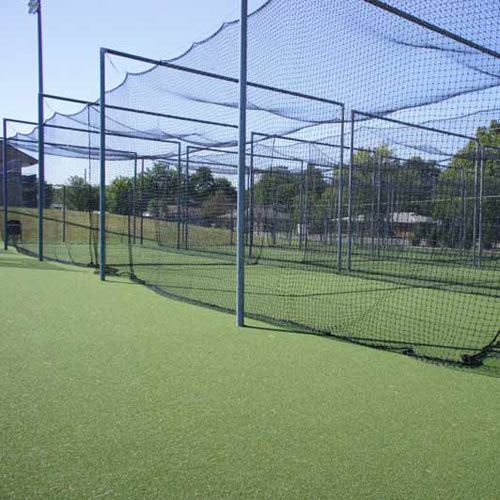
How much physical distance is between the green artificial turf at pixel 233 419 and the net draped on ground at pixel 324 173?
73cm

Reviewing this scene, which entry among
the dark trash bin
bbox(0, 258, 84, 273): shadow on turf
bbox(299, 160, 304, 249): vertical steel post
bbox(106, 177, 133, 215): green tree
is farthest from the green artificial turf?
the dark trash bin

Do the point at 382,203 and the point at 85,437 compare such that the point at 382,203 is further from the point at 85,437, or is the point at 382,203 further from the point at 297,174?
the point at 85,437

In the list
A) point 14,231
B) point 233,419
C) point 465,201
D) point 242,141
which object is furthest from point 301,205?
point 233,419

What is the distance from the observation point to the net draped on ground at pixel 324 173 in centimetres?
441

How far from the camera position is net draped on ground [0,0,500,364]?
4.41 metres

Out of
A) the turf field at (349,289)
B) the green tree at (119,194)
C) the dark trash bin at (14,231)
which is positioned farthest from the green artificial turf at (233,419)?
the dark trash bin at (14,231)

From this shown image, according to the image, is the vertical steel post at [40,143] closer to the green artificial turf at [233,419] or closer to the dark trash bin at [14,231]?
the dark trash bin at [14,231]

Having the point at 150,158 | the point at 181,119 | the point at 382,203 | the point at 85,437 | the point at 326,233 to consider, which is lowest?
the point at 85,437

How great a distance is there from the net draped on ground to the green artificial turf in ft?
2.40

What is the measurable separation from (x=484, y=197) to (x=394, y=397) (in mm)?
8052

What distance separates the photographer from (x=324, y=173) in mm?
9633

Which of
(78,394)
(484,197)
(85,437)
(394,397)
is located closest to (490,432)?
(394,397)

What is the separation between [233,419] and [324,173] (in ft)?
26.5

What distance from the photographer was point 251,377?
258 centimetres
